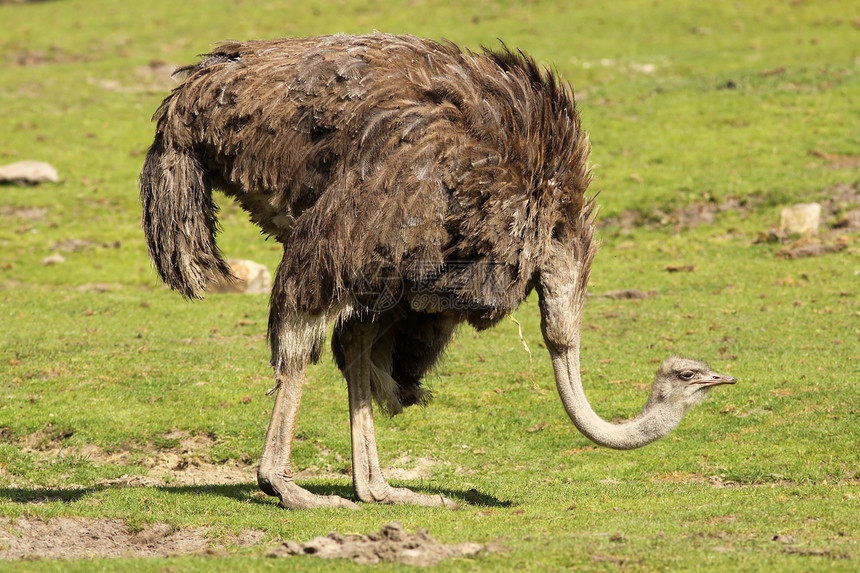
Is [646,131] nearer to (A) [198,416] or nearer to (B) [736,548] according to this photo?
(A) [198,416]

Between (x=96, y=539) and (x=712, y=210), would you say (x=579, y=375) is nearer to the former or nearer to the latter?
(x=96, y=539)

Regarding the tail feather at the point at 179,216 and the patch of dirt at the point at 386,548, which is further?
the tail feather at the point at 179,216

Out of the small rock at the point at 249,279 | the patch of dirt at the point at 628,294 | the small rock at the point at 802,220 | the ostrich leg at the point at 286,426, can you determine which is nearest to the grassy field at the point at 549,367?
the ostrich leg at the point at 286,426

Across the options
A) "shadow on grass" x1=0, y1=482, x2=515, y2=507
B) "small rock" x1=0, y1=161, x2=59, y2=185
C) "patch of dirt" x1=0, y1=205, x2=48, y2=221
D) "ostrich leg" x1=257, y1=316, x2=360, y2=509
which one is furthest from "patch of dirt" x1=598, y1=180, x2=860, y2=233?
"ostrich leg" x1=257, y1=316, x2=360, y2=509

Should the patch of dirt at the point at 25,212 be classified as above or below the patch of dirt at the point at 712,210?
below

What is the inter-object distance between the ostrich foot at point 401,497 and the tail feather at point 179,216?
82.7 inches

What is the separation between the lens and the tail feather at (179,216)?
7.71m

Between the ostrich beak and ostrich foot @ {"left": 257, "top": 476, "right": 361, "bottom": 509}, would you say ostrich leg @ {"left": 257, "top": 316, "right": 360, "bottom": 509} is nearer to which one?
ostrich foot @ {"left": 257, "top": 476, "right": 361, "bottom": 509}

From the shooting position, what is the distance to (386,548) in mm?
5914

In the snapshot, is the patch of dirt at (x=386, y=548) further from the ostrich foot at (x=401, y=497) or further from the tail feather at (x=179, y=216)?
the tail feather at (x=179, y=216)

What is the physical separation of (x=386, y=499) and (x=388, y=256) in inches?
81.1

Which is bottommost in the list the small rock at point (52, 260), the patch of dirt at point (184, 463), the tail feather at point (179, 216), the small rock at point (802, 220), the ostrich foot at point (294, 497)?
the patch of dirt at point (184, 463)

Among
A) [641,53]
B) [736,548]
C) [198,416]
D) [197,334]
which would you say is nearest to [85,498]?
[198,416]

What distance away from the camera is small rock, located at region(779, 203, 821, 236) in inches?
701
